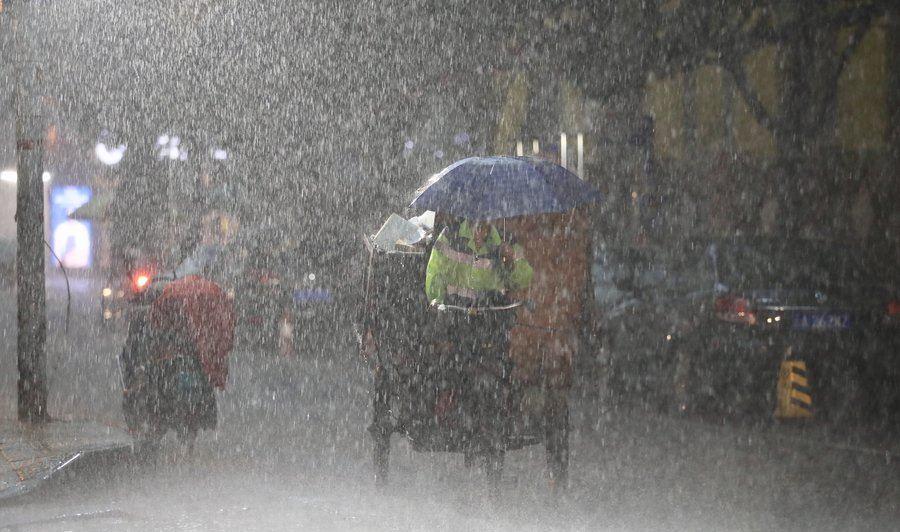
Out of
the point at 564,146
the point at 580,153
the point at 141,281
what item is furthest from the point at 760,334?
the point at 564,146

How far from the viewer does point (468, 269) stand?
638cm

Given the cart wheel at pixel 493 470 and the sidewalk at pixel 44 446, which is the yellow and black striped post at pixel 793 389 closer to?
the cart wheel at pixel 493 470

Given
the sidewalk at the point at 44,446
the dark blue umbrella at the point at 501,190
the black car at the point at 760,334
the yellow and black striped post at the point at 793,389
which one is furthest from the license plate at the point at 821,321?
the sidewalk at the point at 44,446

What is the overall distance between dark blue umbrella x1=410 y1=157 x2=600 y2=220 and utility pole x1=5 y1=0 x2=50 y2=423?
4374 mm

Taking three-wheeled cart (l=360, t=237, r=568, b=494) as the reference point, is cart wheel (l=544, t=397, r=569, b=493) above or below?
below

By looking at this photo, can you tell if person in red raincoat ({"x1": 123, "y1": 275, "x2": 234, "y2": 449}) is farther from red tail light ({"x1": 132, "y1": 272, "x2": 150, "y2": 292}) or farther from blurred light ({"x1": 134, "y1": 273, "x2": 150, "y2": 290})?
blurred light ({"x1": 134, "y1": 273, "x2": 150, "y2": 290})

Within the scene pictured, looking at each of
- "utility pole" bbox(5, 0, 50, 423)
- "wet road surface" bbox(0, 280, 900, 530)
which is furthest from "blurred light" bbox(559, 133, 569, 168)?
"utility pole" bbox(5, 0, 50, 423)

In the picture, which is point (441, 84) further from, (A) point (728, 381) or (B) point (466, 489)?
(B) point (466, 489)

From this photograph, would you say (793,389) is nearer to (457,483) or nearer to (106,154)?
(457,483)

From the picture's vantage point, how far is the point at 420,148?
89.9 ft

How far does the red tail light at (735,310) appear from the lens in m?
10.7

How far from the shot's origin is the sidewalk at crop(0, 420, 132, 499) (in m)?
7.24

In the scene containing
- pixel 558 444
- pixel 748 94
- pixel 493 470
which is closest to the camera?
pixel 493 470

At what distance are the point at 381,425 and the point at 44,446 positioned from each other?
2711 millimetres
